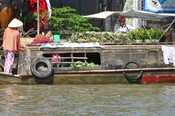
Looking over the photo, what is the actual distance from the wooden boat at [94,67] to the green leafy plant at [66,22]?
357 centimetres

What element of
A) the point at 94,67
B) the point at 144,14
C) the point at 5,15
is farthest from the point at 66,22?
the point at 94,67

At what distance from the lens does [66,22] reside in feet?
59.6

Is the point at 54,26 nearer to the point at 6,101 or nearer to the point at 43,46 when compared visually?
the point at 43,46

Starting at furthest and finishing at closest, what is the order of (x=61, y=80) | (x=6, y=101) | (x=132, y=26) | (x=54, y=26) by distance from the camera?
(x=132, y=26)
(x=54, y=26)
(x=61, y=80)
(x=6, y=101)

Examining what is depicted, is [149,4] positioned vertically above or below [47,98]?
above

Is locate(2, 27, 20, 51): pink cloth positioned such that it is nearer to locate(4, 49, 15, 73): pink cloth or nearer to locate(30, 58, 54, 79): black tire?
locate(4, 49, 15, 73): pink cloth

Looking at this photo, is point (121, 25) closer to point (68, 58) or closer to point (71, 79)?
point (68, 58)

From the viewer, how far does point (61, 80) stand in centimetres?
1384

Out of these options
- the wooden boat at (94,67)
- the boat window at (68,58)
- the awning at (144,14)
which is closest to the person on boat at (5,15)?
the wooden boat at (94,67)

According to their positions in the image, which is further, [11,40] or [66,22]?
[66,22]

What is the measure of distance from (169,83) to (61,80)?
9.21 ft

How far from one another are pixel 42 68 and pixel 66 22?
4.58m

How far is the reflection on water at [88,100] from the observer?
415 inches

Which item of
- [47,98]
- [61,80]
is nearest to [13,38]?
[61,80]
